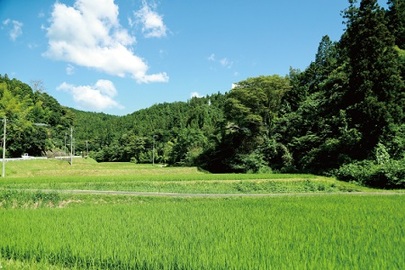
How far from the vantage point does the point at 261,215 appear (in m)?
11.6

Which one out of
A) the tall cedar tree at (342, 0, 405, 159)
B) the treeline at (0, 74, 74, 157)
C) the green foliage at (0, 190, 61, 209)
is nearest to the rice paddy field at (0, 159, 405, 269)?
the green foliage at (0, 190, 61, 209)

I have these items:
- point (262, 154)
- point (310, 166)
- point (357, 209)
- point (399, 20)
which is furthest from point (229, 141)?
point (357, 209)

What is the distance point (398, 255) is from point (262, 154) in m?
36.7

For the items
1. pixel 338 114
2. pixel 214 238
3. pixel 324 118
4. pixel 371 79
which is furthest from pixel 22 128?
pixel 214 238

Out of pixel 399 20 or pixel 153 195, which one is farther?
pixel 399 20

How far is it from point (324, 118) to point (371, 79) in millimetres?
9110

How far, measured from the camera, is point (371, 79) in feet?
94.5

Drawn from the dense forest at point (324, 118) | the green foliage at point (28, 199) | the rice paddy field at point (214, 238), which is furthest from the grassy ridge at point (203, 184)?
the rice paddy field at point (214, 238)

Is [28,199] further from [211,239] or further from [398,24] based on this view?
[398,24]

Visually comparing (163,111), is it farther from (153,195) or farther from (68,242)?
(68,242)

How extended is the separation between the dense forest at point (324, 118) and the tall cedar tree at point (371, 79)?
80 millimetres

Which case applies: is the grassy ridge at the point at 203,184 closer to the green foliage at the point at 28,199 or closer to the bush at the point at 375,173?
the bush at the point at 375,173

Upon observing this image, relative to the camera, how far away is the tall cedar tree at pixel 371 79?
27741 millimetres

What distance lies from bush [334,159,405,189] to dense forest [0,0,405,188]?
0.23 ft
